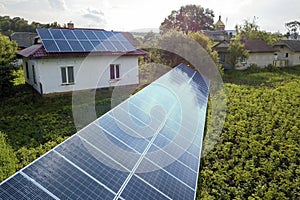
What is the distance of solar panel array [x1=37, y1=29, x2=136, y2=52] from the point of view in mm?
12648

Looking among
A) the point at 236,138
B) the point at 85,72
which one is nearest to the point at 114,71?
the point at 85,72

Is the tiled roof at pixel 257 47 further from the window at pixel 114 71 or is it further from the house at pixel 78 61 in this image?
the window at pixel 114 71

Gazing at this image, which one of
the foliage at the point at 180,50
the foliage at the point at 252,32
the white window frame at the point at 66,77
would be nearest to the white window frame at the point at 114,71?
the white window frame at the point at 66,77

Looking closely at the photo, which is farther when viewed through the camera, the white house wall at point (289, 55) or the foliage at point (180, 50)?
the white house wall at point (289, 55)

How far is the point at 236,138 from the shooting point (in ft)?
25.1

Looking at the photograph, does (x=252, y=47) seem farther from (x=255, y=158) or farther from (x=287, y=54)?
(x=255, y=158)

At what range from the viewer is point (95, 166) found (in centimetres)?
309

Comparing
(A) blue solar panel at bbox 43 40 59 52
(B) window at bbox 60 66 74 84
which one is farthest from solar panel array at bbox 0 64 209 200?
(B) window at bbox 60 66 74 84

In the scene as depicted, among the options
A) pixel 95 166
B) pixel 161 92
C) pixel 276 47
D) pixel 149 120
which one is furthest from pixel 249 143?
pixel 276 47

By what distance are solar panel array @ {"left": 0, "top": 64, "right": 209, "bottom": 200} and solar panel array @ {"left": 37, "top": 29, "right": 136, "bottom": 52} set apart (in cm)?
864

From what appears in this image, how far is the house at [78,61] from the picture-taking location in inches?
489

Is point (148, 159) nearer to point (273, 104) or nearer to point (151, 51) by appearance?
point (273, 104)

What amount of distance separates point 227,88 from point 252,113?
5.28 m

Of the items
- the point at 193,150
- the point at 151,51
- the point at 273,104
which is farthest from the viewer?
the point at 151,51
